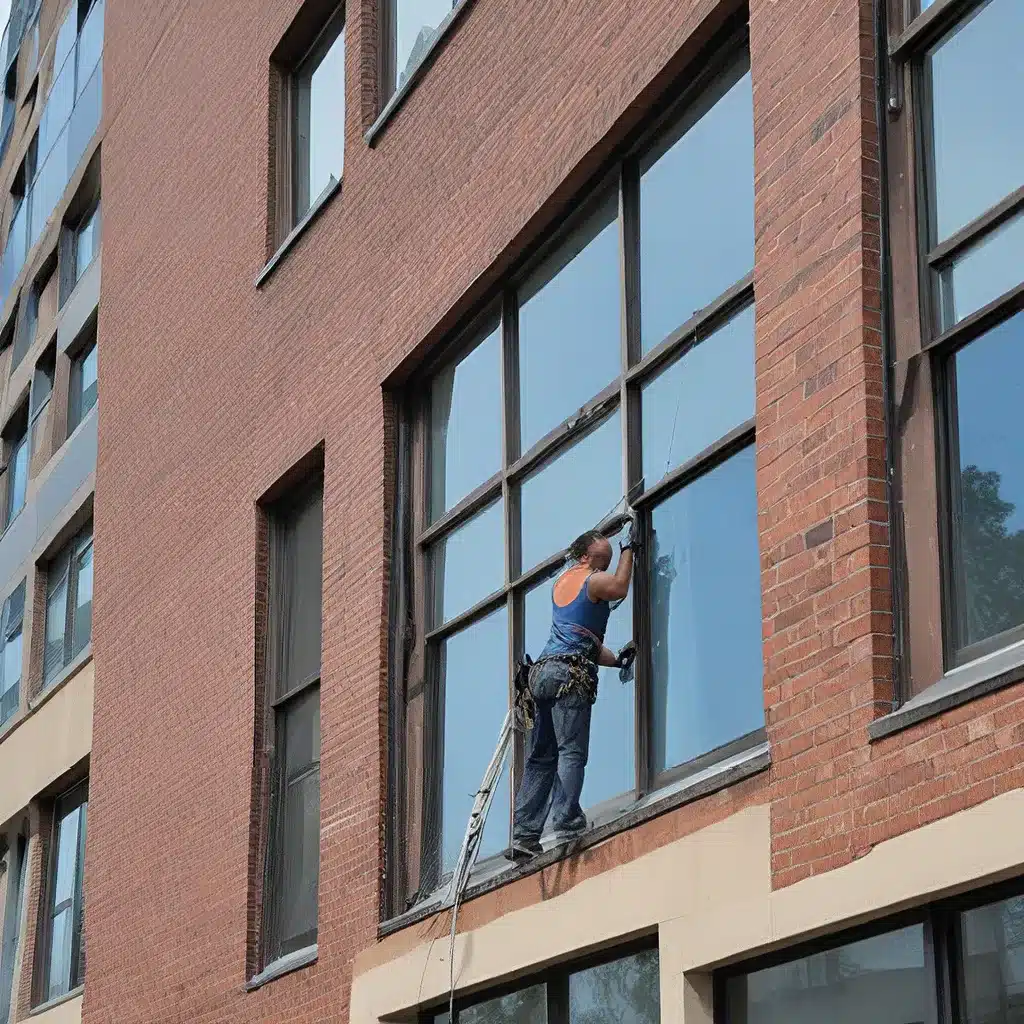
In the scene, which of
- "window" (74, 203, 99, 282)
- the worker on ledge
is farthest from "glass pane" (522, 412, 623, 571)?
"window" (74, 203, 99, 282)

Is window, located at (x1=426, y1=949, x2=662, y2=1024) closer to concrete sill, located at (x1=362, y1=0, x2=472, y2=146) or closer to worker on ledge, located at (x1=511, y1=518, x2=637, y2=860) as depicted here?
worker on ledge, located at (x1=511, y1=518, x2=637, y2=860)

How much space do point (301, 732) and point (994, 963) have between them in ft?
24.9

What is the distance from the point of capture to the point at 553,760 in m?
10.2

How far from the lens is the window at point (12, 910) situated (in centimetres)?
2211

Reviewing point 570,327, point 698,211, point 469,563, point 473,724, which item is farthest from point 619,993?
point 698,211

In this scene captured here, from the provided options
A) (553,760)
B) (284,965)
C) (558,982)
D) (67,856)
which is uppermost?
(67,856)

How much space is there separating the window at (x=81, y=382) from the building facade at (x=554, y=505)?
11.7 feet

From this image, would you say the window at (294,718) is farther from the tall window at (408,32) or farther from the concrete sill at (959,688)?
the concrete sill at (959,688)

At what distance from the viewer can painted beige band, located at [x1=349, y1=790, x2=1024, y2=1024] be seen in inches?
266

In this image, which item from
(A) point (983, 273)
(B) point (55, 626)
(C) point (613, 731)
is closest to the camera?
(A) point (983, 273)

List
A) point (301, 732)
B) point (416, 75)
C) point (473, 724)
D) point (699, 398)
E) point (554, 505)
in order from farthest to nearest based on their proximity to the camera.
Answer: point (301, 732)
point (416, 75)
point (473, 724)
point (554, 505)
point (699, 398)

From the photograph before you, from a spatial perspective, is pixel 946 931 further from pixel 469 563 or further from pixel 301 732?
pixel 301 732

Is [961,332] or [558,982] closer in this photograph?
[961,332]

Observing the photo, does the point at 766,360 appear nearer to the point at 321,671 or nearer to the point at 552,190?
the point at 552,190
